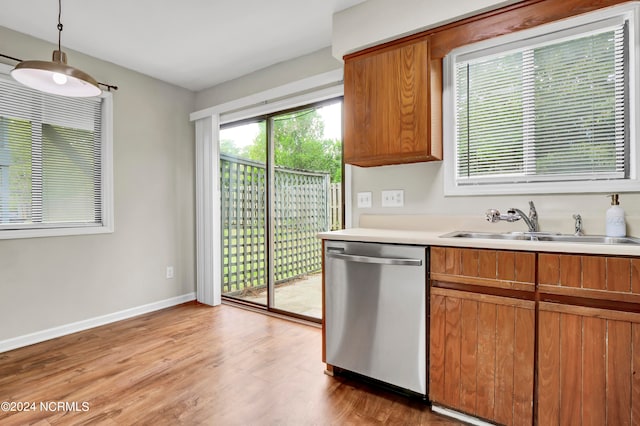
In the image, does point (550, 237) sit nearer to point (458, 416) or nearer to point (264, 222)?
point (458, 416)

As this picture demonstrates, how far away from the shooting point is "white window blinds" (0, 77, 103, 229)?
101 inches

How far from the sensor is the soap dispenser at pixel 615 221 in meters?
1.65

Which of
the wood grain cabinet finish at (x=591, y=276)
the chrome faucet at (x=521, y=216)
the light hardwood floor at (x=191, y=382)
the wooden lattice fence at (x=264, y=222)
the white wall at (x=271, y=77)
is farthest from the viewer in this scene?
the wooden lattice fence at (x=264, y=222)

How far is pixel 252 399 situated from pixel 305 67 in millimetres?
2716

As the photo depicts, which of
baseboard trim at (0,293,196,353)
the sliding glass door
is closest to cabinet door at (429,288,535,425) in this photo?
the sliding glass door

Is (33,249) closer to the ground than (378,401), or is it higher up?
higher up

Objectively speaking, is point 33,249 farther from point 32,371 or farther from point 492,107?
point 492,107

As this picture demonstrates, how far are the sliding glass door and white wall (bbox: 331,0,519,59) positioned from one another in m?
0.66

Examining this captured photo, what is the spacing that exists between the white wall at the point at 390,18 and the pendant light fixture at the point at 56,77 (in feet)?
5.30

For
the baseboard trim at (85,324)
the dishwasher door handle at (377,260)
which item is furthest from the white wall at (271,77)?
the baseboard trim at (85,324)

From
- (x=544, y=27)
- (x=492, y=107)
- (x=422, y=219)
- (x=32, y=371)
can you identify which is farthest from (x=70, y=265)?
(x=544, y=27)

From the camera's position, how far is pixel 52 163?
2.82m

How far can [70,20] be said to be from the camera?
2447 mm

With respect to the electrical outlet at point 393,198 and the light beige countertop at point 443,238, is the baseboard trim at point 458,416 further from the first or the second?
the electrical outlet at point 393,198
